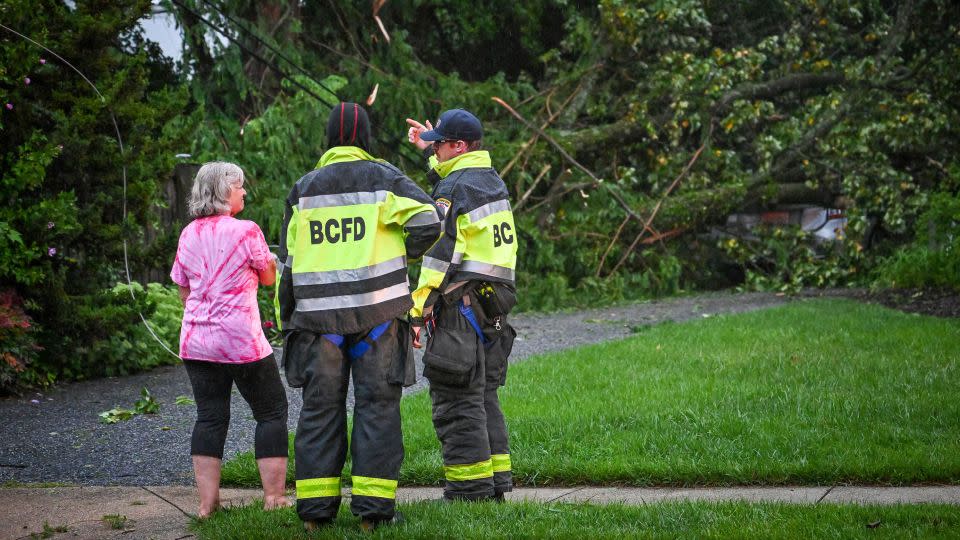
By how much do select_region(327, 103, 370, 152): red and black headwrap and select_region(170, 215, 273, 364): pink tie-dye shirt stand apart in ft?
2.00

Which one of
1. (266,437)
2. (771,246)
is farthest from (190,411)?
(771,246)

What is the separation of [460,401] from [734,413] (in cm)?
229

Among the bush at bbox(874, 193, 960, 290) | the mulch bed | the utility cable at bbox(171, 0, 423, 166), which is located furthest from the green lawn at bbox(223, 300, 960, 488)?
the utility cable at bbox(171, 0, 423, 166)

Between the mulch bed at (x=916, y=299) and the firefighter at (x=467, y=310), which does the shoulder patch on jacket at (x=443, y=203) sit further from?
the mulch bed at (x=916, y=299)

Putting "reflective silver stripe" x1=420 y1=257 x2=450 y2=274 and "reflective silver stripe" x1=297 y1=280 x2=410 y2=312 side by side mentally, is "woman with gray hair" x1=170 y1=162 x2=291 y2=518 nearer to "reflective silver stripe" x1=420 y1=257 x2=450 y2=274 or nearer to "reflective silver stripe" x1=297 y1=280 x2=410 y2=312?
"reflective silver stripe" x1=297 y1=280 x2=410 y2=312

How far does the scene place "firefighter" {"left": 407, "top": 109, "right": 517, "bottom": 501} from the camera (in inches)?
179

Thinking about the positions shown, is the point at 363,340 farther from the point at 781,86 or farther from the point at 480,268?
the point at 781,86

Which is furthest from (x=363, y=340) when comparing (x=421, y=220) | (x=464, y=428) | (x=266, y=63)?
(x=266, y=63)

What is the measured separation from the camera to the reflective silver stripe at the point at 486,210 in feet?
15.3

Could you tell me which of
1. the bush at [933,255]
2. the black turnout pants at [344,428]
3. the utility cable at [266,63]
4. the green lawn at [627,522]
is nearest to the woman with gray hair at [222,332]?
the green lawn at [627,522]

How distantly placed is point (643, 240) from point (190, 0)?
23.2 ft

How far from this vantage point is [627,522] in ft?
13.8

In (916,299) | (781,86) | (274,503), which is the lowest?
(916,299)

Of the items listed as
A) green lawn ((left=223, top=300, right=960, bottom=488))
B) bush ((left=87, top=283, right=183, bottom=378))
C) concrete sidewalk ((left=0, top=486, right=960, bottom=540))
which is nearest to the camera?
concrete sidewalk ((left=0, top=486, right=960, bottom=540))
